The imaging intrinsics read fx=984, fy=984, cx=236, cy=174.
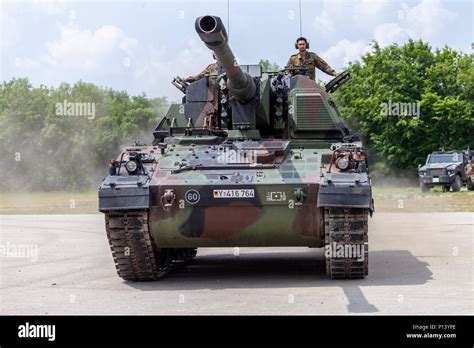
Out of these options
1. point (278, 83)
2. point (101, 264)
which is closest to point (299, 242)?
point (278, 83)

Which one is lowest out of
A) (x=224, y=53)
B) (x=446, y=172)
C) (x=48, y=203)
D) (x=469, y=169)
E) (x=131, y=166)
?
(x=48, y=203)

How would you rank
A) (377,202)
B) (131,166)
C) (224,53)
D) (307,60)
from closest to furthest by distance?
(224,53), (131,166), (307,60), (377,202)

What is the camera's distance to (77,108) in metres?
53.5

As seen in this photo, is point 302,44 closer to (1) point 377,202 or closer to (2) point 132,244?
(2) point 132,244

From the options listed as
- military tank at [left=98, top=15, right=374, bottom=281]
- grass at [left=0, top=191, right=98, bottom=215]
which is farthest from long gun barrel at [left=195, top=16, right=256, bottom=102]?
grass at [left=0, top=191, right=98, bottom=215]

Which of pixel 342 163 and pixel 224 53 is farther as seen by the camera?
pixel 342 163

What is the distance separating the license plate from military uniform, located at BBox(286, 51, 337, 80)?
542cm

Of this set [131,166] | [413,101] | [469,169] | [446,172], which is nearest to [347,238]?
[131,166]

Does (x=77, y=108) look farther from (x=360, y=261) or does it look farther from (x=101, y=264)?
(x=360, y=261)

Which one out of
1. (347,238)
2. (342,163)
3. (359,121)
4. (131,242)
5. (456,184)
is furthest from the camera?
(359,121)

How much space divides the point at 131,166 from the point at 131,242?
106 centimetres

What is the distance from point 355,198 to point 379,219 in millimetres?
15771

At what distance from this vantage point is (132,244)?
44.0 feet

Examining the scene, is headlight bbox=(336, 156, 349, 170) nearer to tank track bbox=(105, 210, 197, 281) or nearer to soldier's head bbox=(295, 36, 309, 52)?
tank track bbox=(105, 210, 197, 281)
